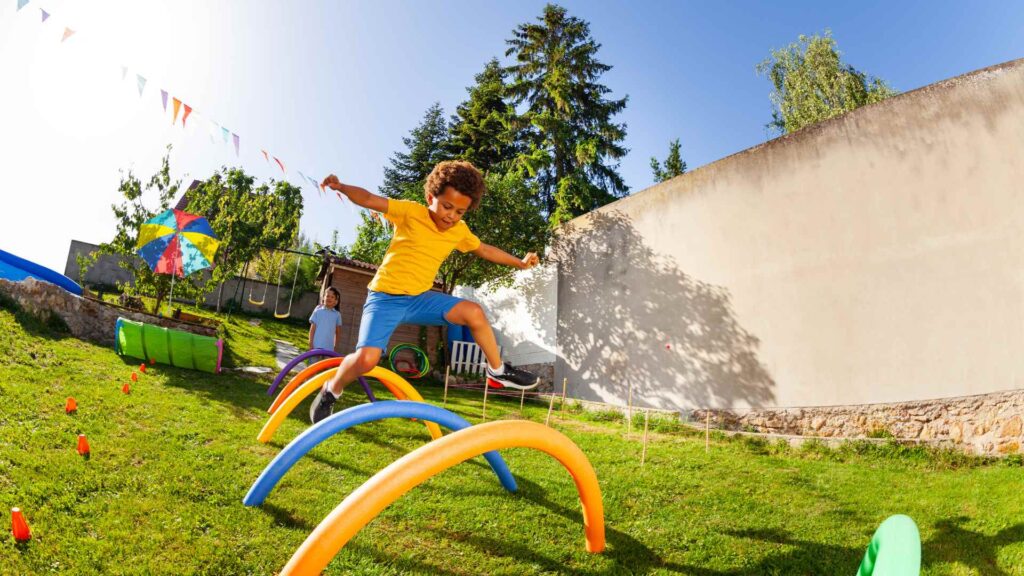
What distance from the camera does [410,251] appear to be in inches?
165

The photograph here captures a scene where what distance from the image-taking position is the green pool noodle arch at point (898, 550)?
2.01 meters

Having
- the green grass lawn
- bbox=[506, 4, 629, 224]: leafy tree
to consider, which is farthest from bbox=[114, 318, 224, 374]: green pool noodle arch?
bbox=[506, 4, 629, 224]: leafy tree

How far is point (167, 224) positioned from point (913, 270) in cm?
1376

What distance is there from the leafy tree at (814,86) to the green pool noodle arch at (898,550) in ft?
74.2

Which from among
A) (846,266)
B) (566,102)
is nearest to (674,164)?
(566,102)

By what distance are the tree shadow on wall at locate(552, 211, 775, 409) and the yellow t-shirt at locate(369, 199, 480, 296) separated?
23.2ft

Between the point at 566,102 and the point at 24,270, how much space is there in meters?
17.1

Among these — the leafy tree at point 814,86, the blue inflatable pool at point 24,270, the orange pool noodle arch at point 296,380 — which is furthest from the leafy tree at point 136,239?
the leafy tree at point 814,86

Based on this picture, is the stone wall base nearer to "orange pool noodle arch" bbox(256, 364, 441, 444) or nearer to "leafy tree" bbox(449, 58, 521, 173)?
"orange pool noodle arch" bbox(256, 364, 441, 444)

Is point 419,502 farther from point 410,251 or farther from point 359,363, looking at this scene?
point 410,251

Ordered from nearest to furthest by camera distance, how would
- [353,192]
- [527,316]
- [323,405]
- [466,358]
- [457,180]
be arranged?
[353,192] < [457,180] < [323,405] < [527,316] < [466,358]

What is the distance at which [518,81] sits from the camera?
2217 centimetres

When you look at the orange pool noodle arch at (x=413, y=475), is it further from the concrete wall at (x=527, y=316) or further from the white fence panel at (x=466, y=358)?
the white fence panel at (x=466, y=358)

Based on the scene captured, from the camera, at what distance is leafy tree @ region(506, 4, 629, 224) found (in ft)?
70.2
